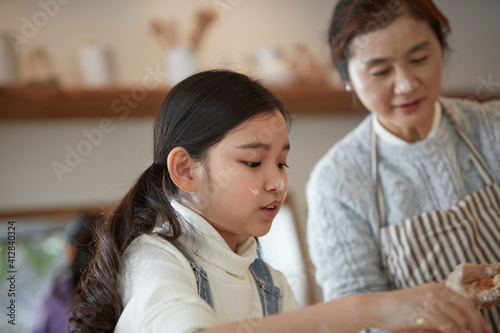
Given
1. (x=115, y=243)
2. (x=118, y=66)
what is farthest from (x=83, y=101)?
(x=115, y=243)

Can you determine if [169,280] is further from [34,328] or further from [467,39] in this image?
[467,39]

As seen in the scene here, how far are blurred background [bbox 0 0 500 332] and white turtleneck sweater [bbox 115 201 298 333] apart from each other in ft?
4.14

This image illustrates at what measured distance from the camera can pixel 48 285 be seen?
225 cm

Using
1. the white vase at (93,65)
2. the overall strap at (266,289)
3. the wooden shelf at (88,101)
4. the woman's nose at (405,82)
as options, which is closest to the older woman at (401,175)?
the woman's nose at (405,82)

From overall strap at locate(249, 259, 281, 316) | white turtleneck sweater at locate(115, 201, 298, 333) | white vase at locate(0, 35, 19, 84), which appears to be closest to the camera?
white turtleneck sweater at locate(115, 201, 298, 333)

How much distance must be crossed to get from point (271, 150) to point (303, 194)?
1.82 metres

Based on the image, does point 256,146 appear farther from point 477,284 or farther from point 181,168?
point 477,284

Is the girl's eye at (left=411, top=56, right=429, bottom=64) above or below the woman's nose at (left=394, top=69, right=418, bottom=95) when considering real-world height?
above

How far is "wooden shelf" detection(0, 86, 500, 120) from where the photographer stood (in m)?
2.16

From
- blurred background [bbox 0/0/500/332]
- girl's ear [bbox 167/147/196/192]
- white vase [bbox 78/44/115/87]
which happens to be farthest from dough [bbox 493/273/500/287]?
white vase [bbox 78/44/115/87]

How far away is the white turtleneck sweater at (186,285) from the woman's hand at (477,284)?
12.1 inches

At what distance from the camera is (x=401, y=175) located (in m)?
1.40

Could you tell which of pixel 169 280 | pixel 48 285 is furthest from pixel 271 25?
pixel 169 280

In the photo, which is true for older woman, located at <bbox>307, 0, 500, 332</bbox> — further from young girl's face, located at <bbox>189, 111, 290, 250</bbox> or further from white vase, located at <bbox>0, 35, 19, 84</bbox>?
white vase, located at <bbox>0, 35, 19, 84</bbox>
